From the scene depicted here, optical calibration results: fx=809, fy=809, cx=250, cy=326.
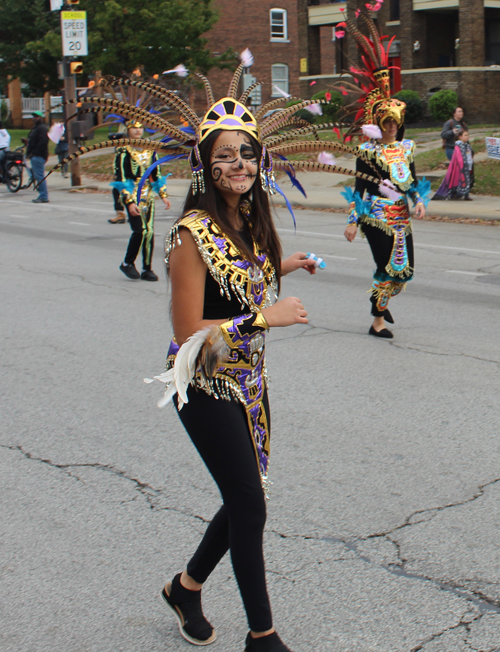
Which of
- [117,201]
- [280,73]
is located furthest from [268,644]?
[280,73]

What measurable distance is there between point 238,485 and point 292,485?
1707 millimetres

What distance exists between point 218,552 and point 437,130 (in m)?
26.7

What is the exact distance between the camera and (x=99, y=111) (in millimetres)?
3076

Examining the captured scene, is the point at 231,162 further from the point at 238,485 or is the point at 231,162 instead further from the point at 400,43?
the point at 400,43

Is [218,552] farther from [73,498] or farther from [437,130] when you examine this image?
[437,130]

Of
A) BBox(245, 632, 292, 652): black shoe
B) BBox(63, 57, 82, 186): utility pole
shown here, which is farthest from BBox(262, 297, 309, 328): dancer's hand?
BBox(63, 57, 82, 186): utility pole

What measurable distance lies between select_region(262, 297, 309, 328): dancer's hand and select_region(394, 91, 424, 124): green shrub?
94.2 ft

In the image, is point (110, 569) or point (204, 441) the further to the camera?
point (110, 569)

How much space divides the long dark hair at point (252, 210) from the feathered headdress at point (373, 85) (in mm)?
4234

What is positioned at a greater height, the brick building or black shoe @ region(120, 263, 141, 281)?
the brick building

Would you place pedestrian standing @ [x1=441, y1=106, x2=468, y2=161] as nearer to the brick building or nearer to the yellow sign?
the brick building

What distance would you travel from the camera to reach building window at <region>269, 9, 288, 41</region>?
145ft

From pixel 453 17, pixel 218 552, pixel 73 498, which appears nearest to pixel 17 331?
pixel 73 498

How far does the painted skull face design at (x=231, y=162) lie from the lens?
276 cm
